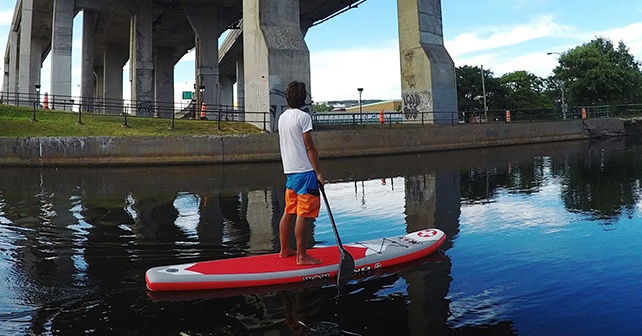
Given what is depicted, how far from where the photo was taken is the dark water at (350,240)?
11.4ft

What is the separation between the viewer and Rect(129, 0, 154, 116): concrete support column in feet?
122

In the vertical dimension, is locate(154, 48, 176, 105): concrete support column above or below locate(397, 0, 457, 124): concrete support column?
above

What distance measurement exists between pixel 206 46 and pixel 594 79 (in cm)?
3967

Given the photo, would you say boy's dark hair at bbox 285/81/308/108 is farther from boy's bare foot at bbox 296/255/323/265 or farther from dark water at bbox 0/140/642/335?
dark water at bbox 0/140/642/335

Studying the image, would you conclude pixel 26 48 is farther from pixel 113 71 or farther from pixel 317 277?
pixel 317 277

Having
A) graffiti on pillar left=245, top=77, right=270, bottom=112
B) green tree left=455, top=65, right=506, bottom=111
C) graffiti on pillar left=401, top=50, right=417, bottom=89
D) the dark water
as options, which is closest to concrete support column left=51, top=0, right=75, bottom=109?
graffiti on pillar left=245, top=77, right=270, bottom=112

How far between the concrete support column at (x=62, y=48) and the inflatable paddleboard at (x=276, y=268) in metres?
33.7

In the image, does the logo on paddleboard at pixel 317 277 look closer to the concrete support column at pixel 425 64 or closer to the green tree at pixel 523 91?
the concrete support column at pixel 425 64

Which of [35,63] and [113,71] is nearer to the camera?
[35,63]

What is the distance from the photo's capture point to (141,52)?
37594 mm

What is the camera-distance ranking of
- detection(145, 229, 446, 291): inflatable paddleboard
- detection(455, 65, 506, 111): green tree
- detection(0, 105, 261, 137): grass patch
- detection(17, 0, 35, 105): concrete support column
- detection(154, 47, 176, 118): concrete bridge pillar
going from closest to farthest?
detection(145, 229, 446, 291): inflatable paddleboard < detection(0, 105, 261, 137): grass patch < detection(17, 0, 35, 105): concrete support column < detection(154, 47, 176, 118): concrete bridge pillar < detection(455, 65, 506, 111): green tree

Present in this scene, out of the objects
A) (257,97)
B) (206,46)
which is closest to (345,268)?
(257,97)

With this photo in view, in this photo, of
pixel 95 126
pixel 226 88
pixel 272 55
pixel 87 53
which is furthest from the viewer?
pixel 226 88

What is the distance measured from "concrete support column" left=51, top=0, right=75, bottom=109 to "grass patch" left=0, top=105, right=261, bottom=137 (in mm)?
8714
